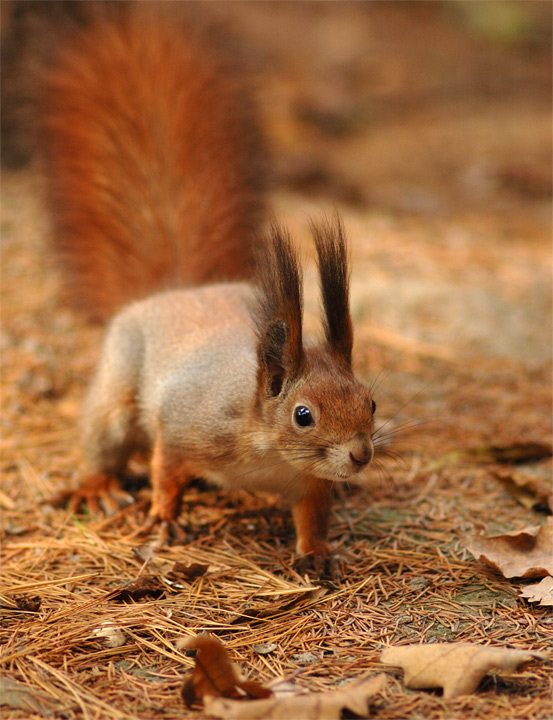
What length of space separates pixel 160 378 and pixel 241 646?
1.21 meters

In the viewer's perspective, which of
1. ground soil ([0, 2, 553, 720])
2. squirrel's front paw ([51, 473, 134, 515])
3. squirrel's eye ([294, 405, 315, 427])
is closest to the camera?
ground soil ([0, 2, 553, 720])

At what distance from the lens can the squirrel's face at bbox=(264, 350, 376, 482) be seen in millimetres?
2301

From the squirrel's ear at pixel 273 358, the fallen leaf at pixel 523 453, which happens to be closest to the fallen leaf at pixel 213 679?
the squirrel's ear at pixel 273 358

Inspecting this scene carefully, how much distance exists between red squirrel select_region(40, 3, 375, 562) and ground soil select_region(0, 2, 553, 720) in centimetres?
25

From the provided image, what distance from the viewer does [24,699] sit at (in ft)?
5.60

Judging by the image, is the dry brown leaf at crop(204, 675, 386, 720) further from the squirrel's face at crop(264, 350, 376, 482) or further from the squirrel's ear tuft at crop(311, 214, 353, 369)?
the squirrel's ear tuft at crop(311, 214, 353, 369)

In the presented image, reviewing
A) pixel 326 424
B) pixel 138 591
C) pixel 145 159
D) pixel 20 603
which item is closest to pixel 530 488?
pixel 326 424

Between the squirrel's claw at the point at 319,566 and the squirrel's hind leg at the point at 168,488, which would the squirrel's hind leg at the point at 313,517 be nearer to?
the squirrel's claw at the point at 319,566

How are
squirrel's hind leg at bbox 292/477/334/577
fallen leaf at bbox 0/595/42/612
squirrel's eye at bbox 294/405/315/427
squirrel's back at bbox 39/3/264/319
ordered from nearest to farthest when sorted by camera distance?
fallen leaf at bbox 0/595/42/612, squirrel's eye at bbox 294/405/315/427, squirrel's hind leg at bbox 292/477/334/577, squirrel's back at bbox 39/3/264/319

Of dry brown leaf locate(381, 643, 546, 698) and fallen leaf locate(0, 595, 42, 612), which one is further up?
dry brown leaf locate(381, 643, 546, 698)

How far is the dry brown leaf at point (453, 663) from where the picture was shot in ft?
5.61

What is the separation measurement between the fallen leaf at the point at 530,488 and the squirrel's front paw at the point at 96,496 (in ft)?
4.89

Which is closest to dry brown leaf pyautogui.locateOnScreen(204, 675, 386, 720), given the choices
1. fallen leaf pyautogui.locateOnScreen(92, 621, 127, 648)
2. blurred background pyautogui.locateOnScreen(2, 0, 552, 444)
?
fallen leaf pyautogui.locateOnScreen(92, 621, 127, 648)

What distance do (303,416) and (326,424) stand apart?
0.28 ft
